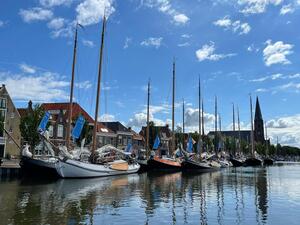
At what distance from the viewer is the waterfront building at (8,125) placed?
60156 mm

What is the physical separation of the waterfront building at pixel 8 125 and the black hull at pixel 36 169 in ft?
87.4

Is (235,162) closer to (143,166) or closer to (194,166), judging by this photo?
(194,166)

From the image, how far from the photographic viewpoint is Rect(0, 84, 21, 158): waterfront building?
2368 inches

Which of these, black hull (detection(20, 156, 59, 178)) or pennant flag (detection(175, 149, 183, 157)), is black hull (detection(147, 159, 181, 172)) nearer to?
pennant flag (detection(175, 149, 183, 157))

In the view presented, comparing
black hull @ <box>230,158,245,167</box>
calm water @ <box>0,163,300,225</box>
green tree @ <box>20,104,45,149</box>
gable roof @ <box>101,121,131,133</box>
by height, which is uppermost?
gable roof @ <box>101,121,131,133</box>

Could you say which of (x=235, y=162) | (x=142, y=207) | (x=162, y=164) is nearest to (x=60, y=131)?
(x=162, y=164)

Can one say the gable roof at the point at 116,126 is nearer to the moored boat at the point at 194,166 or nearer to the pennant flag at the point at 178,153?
the pennant flag at the point at 178,153

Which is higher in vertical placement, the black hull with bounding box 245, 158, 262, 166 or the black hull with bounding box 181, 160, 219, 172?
the black hull with bounding box 245, 158, 262, 166

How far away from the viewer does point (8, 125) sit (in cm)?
6244

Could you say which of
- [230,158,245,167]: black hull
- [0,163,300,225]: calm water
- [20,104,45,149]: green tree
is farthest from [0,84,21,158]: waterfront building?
[230,158,245,167]: black hull

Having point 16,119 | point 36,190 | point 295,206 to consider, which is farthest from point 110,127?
point 295,206

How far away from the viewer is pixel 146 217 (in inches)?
643

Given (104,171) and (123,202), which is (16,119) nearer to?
(104,171)

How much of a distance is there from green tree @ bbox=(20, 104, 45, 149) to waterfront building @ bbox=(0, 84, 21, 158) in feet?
39.1
